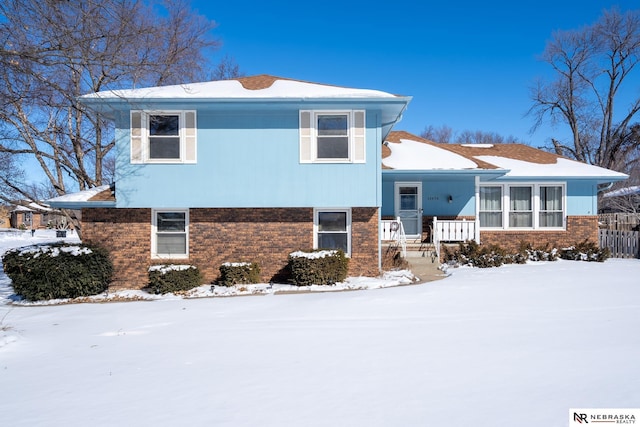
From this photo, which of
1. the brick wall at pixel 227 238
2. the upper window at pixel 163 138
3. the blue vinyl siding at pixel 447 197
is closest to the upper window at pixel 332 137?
the brick wall at pixel 227 238

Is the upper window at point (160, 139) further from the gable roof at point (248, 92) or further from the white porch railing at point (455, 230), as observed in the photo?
the white porch railing at point (455, 230)

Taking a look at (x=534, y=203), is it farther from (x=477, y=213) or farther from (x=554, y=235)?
(x=477, y=213)

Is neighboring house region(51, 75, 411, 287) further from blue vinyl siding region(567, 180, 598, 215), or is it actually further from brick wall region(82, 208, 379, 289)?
blue vinyl siding region(567, 180, 598, 215)

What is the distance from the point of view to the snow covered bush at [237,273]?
11742mm

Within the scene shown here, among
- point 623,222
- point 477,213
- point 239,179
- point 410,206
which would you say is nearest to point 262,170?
point 239,179

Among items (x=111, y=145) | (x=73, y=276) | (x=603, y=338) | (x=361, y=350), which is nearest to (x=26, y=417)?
(x=361, y=350)

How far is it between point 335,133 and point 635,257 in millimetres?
13297

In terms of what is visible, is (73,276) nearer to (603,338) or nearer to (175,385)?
(175,385)

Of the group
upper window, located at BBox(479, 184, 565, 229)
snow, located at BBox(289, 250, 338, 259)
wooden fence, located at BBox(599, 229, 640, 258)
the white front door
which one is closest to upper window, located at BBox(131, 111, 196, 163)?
snow, located at BBox(289, 250, 338, 259)

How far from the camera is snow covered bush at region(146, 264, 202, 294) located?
37.1 feet

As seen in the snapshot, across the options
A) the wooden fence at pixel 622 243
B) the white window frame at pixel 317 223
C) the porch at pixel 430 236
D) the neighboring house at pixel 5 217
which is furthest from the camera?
the neighboring house at pixel 5 217

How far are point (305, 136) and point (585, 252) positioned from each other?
457 inches

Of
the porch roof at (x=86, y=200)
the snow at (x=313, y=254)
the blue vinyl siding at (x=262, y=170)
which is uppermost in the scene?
the blue vinyl siding at (x=262, y=170)

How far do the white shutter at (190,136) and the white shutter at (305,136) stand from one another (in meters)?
3.08
